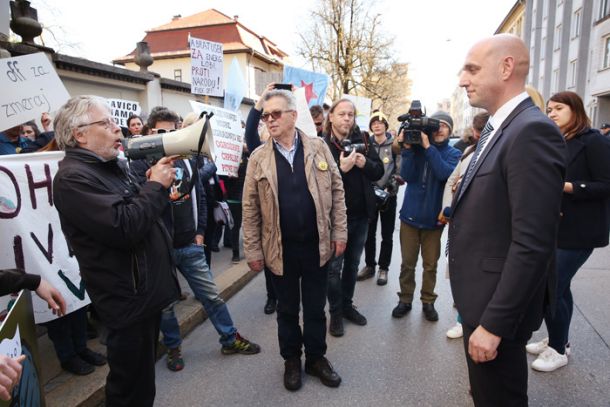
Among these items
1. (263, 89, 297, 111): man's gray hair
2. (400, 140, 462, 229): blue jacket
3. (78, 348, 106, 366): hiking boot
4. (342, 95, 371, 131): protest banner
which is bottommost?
(78, 348, 106, 366): hiking boot

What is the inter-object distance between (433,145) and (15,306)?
308cm

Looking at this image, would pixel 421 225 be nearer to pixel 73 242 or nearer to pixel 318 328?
pixel 318 328

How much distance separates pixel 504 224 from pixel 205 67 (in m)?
5.32

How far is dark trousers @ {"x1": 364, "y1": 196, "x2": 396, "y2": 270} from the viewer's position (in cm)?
489

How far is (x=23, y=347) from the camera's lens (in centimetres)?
146

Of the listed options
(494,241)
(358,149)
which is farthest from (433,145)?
(494,241)

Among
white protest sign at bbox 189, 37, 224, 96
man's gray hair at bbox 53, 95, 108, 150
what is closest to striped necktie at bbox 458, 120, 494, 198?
man's gray hair at bbox 53, 95, 108, 150

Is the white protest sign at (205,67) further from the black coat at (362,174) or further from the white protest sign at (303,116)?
the black coat at (362,174)

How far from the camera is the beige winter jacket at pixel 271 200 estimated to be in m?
2.60

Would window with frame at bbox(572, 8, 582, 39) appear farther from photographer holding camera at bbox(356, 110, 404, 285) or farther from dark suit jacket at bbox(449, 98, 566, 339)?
dark suit jacket at bbox(449, 98, 566, 339)

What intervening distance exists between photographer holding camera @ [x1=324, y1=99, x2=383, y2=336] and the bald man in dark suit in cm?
175

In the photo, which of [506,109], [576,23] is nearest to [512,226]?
[506,109]

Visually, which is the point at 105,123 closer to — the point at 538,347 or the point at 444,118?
the point at 444,118

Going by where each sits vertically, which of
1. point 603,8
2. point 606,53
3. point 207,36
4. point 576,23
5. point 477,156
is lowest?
point 477,156
